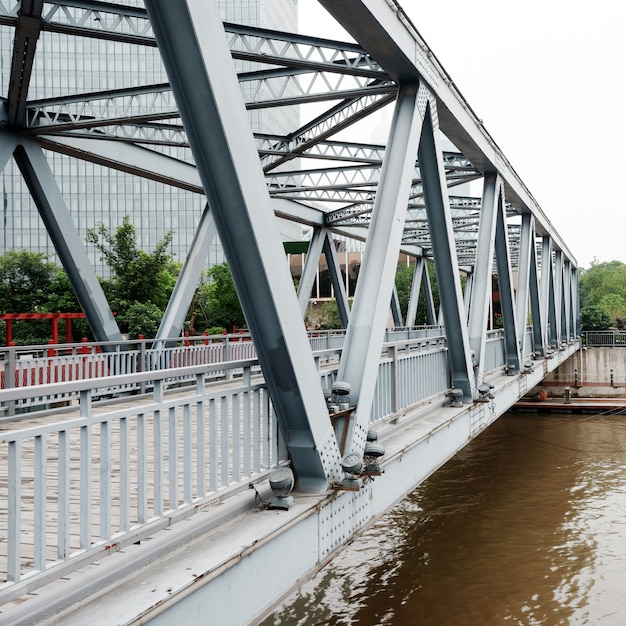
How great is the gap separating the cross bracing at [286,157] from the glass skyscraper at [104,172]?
61.1 meters

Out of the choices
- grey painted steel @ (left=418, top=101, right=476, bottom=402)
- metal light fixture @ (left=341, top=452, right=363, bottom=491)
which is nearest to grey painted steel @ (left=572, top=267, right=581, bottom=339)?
grey painted steel @ (left=418, top=101, right=476, bottom=402)

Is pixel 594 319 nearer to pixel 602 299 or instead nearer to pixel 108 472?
pixel 602 299

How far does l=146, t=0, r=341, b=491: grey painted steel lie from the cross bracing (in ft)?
0.03

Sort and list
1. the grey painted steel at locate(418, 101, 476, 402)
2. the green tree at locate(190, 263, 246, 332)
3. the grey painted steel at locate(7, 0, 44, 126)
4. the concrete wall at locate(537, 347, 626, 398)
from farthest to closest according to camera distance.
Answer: the green tree at locate(190, 263, 246, 332) < the concrete wall at locate(537, 347, 626, 398) < the grey painted steel at locate(418, 101, 476, 402) < the grey painted steel at locate(7, 0, 44, 126)

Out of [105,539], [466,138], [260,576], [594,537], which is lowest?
[594,537]

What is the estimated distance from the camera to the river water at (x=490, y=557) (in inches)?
460

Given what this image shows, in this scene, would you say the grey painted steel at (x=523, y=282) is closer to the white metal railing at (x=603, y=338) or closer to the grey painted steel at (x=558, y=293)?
the grey painted steel at (x=558, y=293)

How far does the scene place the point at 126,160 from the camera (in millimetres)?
13914

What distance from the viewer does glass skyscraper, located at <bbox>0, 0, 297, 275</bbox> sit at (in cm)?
7612

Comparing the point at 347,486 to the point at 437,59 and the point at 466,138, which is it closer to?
the point at 437,59

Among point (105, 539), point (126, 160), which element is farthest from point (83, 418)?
point (126, 160)

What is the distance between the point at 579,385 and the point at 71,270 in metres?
33.3

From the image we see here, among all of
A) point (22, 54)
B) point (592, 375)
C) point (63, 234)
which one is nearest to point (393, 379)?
point (22, 54)

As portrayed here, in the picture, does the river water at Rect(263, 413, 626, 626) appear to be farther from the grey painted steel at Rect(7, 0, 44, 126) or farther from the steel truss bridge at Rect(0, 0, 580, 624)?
the grey painted steel at Rect(7, 0, 44, 126)
